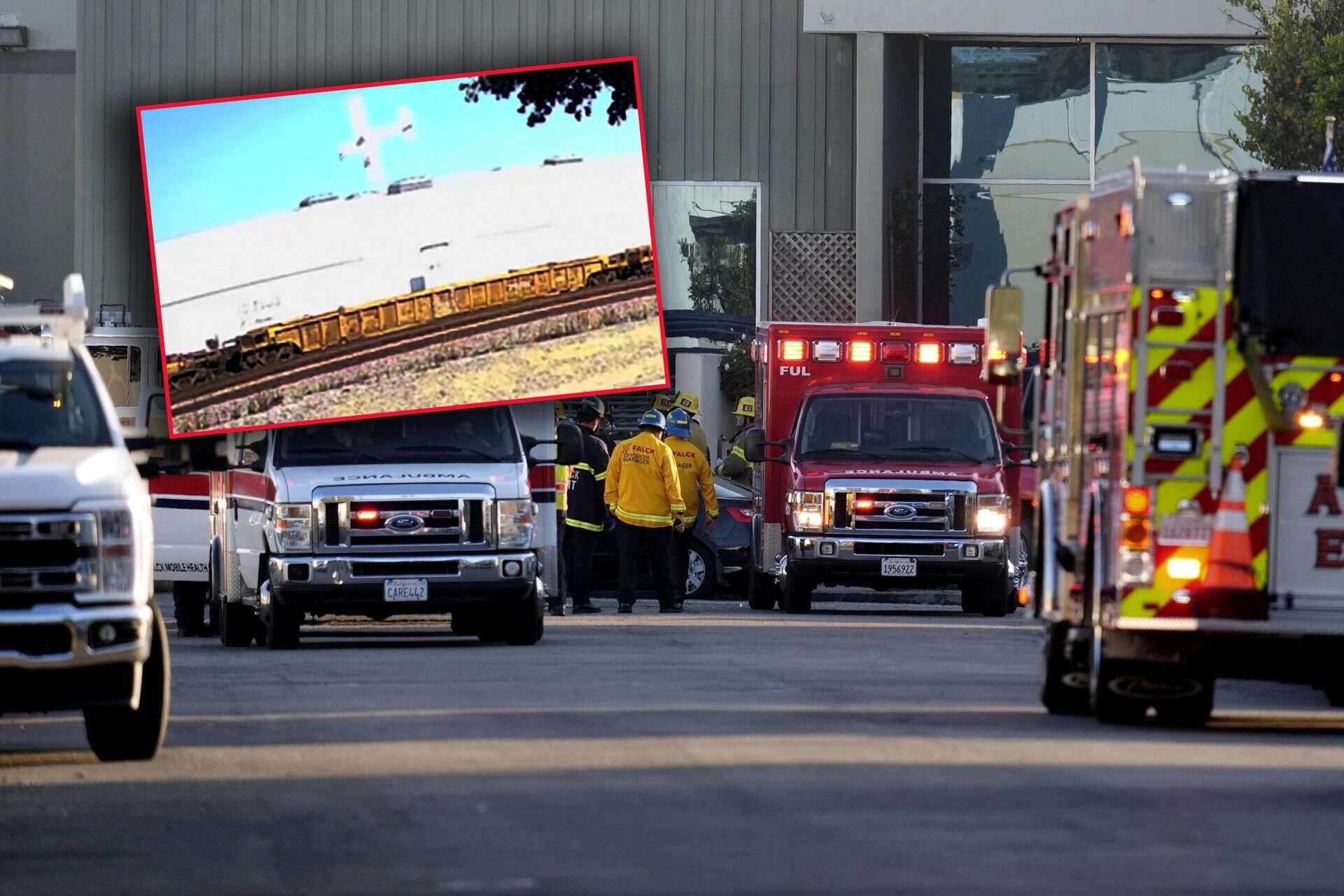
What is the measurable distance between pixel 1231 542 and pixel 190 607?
12.9m

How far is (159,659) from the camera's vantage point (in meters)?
12.5

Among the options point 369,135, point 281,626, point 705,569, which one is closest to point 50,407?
point 281,626

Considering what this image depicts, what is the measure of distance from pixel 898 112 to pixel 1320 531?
25.0m

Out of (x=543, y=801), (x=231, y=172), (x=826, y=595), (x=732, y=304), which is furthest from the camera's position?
(x=732, y=304)

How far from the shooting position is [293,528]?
20109 mm

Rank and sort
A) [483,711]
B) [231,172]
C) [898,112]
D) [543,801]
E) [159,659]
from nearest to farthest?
[543,801] → [159,659] → [483,711] → [231,172] → [898,112]

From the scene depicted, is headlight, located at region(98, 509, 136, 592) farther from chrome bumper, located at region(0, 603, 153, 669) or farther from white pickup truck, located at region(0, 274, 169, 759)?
chrome bumper, located at region(0, 603, 153, 669)

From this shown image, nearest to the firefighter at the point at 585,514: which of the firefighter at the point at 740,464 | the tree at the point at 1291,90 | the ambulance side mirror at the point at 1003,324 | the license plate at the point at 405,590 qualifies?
the firefighter at the point at 740,464

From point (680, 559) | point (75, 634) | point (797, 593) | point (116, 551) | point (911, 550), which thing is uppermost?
point (116, 551)

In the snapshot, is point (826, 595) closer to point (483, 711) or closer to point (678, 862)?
→ point (483, 711)

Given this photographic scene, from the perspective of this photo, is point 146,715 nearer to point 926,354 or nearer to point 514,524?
point 514,524

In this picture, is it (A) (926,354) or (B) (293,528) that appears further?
(A) (926,354)

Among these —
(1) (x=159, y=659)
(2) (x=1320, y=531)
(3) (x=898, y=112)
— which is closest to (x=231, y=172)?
(1) (x=159, y=659)

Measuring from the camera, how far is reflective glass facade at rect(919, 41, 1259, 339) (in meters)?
37.9
